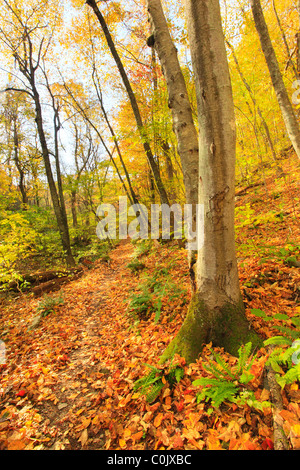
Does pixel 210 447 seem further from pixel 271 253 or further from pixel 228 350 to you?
pixel 271 253

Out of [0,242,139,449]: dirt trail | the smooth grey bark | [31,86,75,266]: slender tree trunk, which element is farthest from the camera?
[31,86,75,266]: slender tree trunk

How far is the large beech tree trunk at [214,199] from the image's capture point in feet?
5.56

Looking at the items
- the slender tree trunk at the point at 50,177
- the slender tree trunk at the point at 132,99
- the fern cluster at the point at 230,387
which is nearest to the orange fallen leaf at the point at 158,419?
the fern cluster at the point at 230,387

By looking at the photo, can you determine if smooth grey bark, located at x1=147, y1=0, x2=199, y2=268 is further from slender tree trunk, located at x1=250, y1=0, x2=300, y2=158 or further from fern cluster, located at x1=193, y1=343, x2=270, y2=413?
slender tree trunk, located at x1=250, y1=0, x2=300, y2=158

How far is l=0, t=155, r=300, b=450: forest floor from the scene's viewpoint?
4.83 feet

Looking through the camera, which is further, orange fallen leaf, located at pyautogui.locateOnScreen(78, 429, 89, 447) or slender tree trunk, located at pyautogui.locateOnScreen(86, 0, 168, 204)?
slender tree trunk, located at pyautogui.locateOnScreen(86, 0, 168, 204)

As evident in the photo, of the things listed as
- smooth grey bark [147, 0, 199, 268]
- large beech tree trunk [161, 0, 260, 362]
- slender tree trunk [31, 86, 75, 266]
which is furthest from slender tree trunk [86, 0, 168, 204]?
large beech tree trunk [161, 0, 260, 362]

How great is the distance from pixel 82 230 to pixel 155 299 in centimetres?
1215

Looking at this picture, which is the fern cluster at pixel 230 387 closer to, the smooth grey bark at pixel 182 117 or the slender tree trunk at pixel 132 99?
the smooth grey bark at pixel 182 117

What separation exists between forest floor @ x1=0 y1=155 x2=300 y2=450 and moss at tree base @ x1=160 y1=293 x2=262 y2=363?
4.5 inches

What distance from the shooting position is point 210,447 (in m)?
1.35

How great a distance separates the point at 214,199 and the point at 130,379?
2258mm

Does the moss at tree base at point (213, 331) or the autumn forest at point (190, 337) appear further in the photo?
the moss at tree base at point (213, 331)
